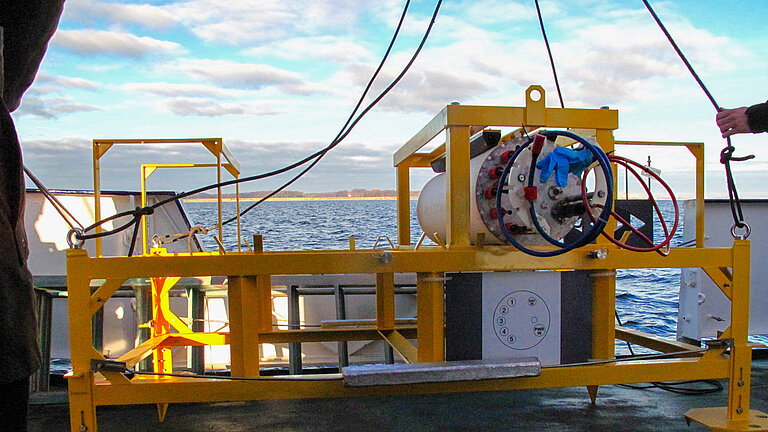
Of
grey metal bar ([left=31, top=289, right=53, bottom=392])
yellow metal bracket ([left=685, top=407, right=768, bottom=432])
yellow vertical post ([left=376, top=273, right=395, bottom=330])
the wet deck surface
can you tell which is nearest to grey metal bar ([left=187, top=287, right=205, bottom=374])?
the wet deck surface

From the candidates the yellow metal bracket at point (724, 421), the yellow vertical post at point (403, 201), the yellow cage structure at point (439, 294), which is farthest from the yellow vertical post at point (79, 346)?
the yellow metal bracket at point (724, 421)

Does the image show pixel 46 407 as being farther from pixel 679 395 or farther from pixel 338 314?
pixel 679 395

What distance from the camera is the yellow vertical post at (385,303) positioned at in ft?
12.8

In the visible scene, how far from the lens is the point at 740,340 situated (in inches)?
108

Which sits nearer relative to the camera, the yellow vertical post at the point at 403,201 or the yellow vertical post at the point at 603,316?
the yellow vertical post at the point at 603,316

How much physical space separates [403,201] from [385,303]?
85cm

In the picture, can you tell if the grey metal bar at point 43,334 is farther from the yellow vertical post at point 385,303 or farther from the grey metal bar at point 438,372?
the grey metal bar at point 438,372

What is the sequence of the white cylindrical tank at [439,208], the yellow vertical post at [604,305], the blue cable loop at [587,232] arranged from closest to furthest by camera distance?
the blue cable loop at [587,232] < the white cylindrical tank at [439,208] < the yellow vertical post at [604,305]

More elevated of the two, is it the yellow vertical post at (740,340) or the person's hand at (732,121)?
the person's hand at (732,121)

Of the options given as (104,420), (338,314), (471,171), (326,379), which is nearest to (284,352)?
(338,314)

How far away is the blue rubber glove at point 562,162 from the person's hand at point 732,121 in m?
1.07

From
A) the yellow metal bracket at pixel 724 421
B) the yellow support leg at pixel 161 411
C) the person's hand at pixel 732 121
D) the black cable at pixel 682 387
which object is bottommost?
the black cable at pixel 682 387

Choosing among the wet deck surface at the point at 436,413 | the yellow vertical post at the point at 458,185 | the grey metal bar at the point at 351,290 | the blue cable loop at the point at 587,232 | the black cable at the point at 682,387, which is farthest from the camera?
the grey metal bar at the point at 351,290

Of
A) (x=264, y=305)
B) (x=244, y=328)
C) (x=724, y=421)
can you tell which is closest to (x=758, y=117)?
(x=724, y=421)
